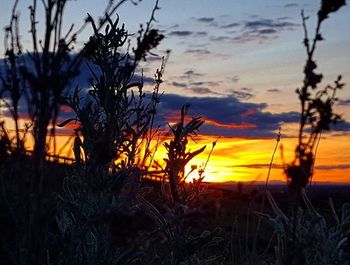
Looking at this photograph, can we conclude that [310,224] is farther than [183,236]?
No

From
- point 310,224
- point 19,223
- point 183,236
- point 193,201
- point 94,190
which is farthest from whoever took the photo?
point 193,201

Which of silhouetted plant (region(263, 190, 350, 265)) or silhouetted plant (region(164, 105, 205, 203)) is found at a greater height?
silhouetted plant (region(164, 105, 205, 203))

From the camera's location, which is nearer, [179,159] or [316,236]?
[316,236]

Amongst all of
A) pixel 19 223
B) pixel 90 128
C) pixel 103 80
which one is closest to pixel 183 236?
pixel 90 128

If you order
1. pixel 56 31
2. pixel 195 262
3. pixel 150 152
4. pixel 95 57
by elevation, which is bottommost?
pixel 195 262

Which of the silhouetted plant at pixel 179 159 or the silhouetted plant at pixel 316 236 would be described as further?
the silhouetted plant at pixel 179 159

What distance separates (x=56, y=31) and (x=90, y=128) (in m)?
2.31

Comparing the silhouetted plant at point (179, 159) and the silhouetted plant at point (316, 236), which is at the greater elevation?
the silhouetted plant at point (179, 159)

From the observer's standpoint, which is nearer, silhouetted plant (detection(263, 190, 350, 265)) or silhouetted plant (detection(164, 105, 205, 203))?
silhouetted plant (detection(263, 190, 350, 265))

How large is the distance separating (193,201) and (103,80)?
133 centimetres

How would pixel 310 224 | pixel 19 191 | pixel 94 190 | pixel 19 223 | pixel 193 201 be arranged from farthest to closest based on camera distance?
pixel 193 201 → pixel 94 190 → pixel 310 224 → pixel 19 223 → pixel 19 191

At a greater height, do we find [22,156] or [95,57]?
[95,57]

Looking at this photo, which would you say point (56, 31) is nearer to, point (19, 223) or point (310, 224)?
point (19, 223)

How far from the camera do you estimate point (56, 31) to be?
2.64 meters
